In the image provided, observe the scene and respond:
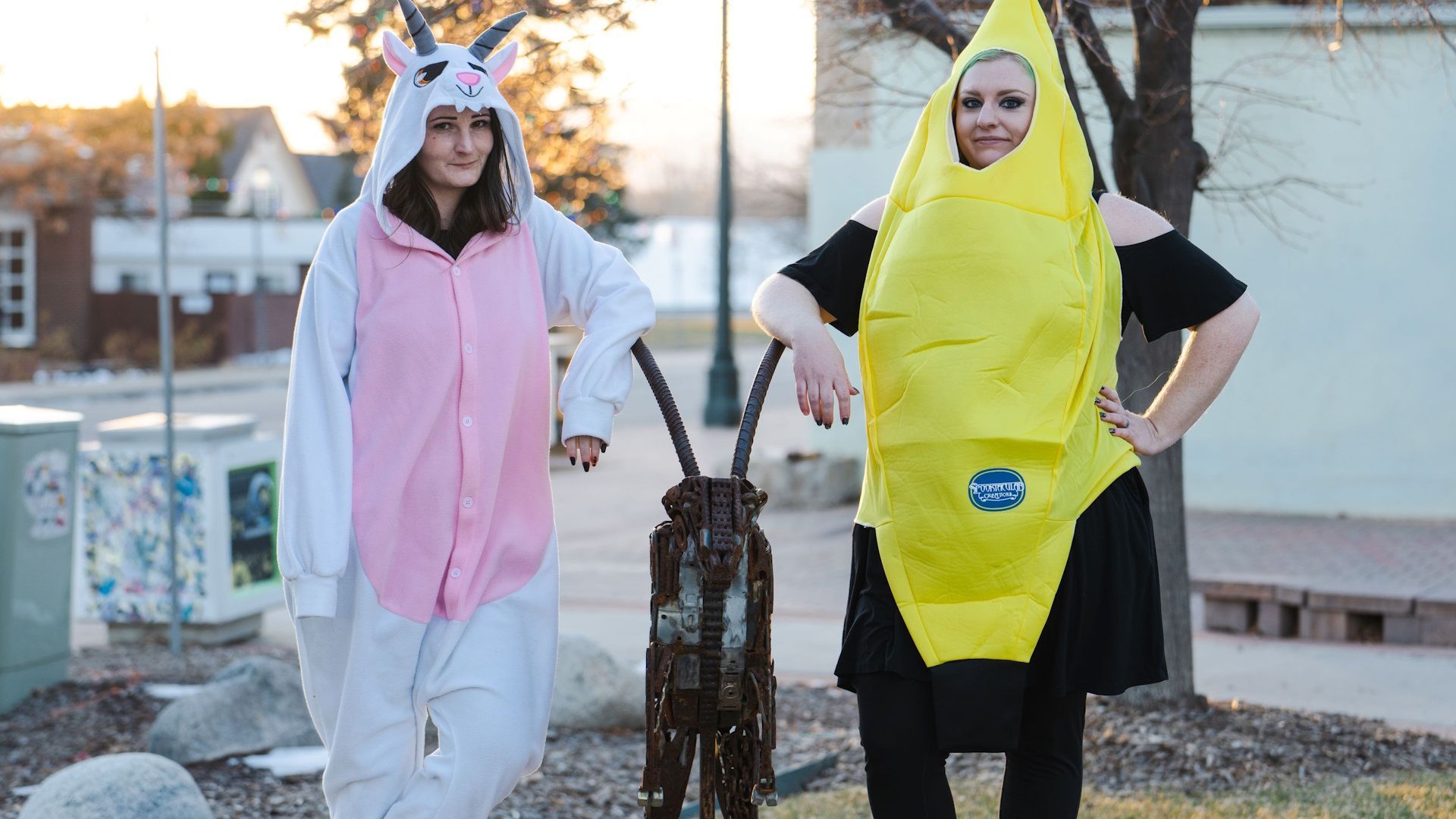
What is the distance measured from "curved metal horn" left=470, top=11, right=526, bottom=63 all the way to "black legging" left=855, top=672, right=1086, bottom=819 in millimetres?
1472

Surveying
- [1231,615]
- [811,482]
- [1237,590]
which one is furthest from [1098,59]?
[811,482]

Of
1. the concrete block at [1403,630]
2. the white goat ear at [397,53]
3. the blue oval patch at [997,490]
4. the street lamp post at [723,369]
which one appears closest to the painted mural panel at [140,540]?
the white goat ear at [397,53]

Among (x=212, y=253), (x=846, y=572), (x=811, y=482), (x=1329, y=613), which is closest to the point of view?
(x=1329, y=613)

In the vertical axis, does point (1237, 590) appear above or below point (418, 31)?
below

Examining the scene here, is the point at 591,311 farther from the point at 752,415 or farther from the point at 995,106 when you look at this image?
the point at 995,106

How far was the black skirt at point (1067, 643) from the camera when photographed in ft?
8.98

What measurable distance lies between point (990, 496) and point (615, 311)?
0.82 m

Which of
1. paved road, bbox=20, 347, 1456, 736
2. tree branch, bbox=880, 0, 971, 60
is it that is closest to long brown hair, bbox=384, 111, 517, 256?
tree branch, bbox=880, 0, 971, 60

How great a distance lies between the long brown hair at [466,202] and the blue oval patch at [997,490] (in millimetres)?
1070

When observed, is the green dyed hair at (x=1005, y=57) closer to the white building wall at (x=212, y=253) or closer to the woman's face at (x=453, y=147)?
the woman's face at (x=453, y=147)

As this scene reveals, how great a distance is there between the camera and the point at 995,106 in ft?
9.07

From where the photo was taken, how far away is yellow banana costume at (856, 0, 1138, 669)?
272 centimetres

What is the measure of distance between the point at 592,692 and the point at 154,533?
2.76 metres

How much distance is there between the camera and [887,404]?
281 cm
